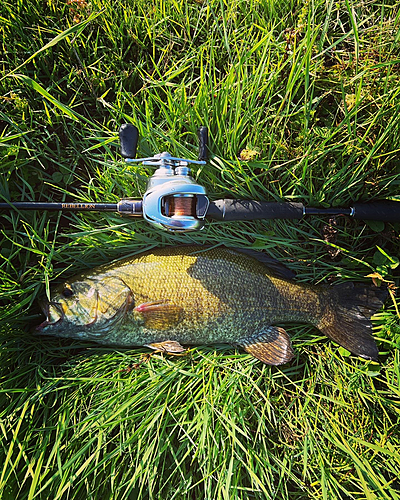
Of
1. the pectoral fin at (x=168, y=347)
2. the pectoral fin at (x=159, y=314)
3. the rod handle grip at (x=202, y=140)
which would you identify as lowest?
the pectoral fin at (x=168, y=347)

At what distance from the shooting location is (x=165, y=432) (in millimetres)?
2445

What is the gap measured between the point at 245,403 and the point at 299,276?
1.08 meters

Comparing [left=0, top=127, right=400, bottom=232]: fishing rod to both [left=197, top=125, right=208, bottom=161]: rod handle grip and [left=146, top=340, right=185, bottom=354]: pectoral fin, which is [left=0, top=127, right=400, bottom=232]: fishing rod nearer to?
[left=197, top=125, right=208, bottom=161]: rod handle grip

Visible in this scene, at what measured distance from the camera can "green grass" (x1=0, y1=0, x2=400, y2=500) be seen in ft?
7.66

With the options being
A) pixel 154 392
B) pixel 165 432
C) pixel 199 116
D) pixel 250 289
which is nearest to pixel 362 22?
pixel 199 116

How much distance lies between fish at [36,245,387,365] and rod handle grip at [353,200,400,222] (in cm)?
54

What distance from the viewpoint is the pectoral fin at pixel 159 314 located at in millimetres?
2383

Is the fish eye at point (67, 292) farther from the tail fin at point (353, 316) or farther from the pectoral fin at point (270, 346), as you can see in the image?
the tail fin at point (353, 316)

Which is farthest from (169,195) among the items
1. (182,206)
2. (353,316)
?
(353,316)

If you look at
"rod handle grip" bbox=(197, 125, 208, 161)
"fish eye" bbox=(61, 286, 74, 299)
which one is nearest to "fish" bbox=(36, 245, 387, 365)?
"fish eye" bbox=(61, 286, 74, 299)

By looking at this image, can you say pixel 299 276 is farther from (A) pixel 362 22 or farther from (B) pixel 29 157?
(B) pixel 29 157

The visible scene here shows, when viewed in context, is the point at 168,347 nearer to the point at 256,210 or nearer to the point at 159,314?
the point at 159,314

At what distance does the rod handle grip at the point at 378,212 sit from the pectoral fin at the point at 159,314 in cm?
152

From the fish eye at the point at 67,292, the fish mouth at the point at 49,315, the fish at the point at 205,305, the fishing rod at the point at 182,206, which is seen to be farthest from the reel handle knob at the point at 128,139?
the fish mouth at the point at 49,315
